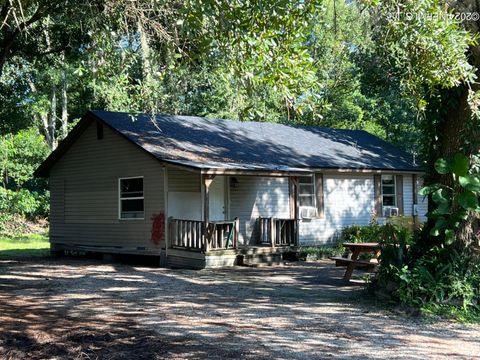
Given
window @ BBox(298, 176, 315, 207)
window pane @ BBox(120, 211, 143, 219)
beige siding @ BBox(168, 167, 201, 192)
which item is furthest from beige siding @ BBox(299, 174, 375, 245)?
window pane @ BBox(120, 211, 143, 219)

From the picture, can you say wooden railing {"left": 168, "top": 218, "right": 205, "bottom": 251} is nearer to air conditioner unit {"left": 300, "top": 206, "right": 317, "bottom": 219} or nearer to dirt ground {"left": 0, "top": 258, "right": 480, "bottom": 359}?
dirt ground {"left": 0, "top": 258, "right": 480, "bottom": 359}

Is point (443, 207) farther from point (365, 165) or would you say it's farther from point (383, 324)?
point (365, 165)

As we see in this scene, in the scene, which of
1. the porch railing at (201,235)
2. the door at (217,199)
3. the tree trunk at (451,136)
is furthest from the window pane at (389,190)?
the tree trunk at (451,136)

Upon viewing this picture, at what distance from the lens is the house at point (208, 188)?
49.8ft

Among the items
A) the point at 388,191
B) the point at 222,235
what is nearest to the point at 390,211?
the point at 388,191

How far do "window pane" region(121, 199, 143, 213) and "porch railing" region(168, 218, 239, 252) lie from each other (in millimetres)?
1508

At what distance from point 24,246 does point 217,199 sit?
10.0 meters

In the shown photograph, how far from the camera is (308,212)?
18.6 meters

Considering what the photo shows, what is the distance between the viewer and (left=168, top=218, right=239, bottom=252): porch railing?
14.4 meters

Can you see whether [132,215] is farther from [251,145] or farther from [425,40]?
[425,40]

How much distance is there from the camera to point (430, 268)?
8.65 m

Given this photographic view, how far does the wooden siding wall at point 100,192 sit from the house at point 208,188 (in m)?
0.03

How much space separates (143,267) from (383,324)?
8.73 meters

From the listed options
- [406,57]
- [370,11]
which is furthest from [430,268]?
[370,11]
